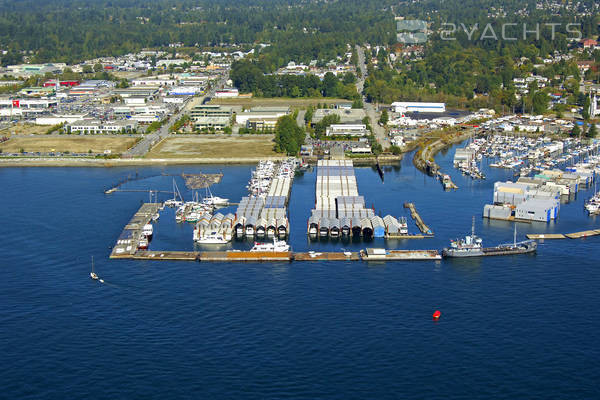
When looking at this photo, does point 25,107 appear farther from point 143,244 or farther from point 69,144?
point 143,244

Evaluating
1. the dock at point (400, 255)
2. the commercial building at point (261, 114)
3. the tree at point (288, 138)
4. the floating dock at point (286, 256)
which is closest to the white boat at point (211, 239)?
the floating dock at point (286, 256)

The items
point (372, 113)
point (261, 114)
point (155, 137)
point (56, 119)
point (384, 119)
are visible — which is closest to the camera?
point (155, 137)

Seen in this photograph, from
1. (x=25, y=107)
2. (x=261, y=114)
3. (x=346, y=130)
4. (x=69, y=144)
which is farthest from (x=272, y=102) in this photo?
(x=69, y=144)

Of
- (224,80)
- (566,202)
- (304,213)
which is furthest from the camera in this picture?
(224,80)

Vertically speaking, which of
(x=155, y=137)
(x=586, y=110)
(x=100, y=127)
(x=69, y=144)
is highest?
(x=586, y=110)

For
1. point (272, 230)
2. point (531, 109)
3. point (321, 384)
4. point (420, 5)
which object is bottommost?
point (321, 384)

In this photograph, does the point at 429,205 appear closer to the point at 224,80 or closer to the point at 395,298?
the point at 395,298

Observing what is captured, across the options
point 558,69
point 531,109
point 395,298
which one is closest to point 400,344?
point 395,298
